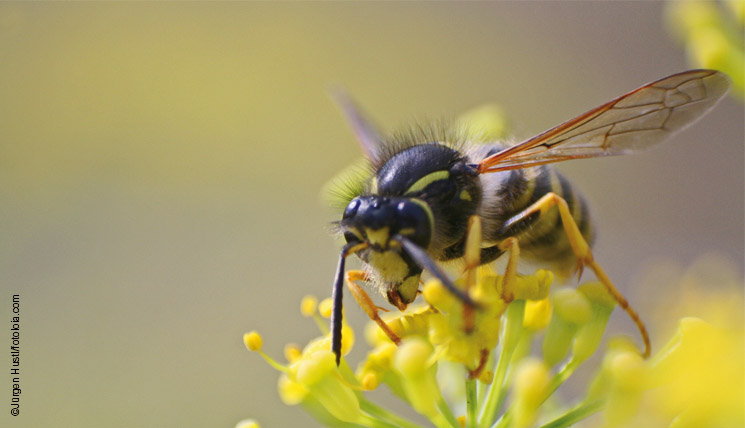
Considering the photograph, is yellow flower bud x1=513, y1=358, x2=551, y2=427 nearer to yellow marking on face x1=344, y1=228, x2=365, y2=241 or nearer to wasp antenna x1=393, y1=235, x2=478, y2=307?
wasp antenna x1=393, y1=235, x2=478, y2=307

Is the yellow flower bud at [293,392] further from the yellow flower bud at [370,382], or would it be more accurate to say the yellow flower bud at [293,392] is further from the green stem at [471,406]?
the green stem at [471,406]

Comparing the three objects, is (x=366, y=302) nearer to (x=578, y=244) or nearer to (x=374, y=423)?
(x=374, y=423)

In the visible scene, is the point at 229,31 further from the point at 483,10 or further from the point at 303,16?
the point at 483,10

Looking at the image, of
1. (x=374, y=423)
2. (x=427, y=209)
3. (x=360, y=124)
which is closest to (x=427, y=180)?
(x=427, y=209)

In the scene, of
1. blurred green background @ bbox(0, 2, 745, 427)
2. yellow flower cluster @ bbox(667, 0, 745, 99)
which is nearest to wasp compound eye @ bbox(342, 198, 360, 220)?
yellow flower cluster @ bbox(667, 0, 745, 99)

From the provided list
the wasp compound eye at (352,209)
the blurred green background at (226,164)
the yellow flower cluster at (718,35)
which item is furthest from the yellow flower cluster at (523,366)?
the blurred green background at (226,164)

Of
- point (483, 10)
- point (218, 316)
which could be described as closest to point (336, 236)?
point (218, 316)

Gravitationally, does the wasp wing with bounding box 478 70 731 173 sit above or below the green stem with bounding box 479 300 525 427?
above
